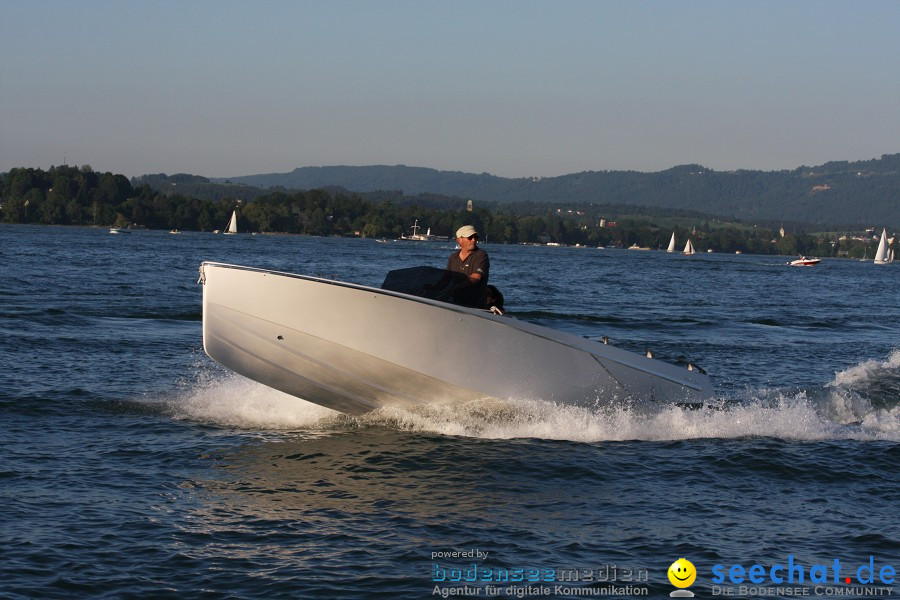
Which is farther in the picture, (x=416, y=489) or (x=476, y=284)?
(x=476, y=284)

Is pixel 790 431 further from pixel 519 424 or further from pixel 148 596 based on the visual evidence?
pixel 148 596

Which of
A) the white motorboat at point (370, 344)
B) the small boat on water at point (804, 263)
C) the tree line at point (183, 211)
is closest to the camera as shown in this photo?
the white motorboat at point (370, 344)

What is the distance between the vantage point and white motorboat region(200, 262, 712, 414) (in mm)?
10734

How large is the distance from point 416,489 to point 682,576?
9.40ft

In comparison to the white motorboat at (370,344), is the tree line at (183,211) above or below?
above

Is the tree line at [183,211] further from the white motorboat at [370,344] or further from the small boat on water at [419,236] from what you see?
the white motorboat at [370,344]

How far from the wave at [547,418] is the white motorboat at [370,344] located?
241mm

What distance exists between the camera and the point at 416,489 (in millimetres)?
9266

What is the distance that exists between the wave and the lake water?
1.2 inches

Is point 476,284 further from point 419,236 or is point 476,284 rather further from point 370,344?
point 419,236

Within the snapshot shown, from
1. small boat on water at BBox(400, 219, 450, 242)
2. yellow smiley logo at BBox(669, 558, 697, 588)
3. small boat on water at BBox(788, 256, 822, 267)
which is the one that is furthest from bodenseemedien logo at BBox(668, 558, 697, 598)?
small boat on water at BBox(400, 219, 450, 242)

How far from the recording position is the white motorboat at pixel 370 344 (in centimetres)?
1073

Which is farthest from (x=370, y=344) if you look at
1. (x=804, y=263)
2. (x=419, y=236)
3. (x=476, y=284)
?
(x=419, y=236)

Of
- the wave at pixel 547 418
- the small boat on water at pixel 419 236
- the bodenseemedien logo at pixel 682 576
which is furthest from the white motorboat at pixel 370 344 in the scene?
the small boat on water at pixel 419 236
